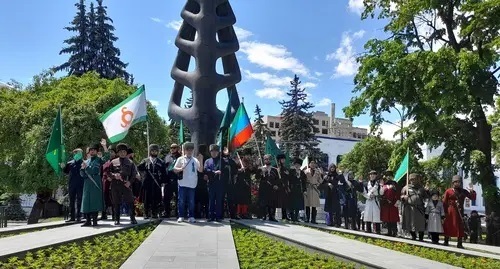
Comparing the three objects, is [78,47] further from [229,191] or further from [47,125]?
[229,191]

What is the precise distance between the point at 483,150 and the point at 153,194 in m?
12.5

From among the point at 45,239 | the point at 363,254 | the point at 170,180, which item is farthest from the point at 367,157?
the point at 45,239

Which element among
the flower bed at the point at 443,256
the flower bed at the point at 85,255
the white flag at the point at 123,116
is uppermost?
the white flag at the point at 123,116

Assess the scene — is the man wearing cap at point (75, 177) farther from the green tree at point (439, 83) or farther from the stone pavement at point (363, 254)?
the green tree at point (439, 83)

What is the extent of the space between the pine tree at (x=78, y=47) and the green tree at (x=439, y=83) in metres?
29.7

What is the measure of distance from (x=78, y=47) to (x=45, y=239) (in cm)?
3857

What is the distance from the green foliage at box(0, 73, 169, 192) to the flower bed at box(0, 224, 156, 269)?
16104 mm

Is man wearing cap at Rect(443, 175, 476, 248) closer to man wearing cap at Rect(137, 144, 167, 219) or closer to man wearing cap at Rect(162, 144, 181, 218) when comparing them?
man wearing cap at Rect(162, 144, 181, 218)

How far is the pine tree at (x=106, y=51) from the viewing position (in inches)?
1720

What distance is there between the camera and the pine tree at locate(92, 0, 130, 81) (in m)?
43.7

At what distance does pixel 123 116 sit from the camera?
1174 cm

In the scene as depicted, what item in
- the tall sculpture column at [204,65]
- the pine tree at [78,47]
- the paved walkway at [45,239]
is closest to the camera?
the paved walkway at [45,239]

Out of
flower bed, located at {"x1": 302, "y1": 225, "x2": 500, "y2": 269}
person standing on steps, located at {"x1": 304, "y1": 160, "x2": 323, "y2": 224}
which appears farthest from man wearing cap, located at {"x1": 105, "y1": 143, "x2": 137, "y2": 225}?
person standing on steps, located at {"x1": 304, "y1": 160, "x2": 323, "y2": 224}

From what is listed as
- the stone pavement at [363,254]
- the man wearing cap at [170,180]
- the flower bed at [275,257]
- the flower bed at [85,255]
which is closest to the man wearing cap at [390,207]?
the stone pavement at [363,254]
